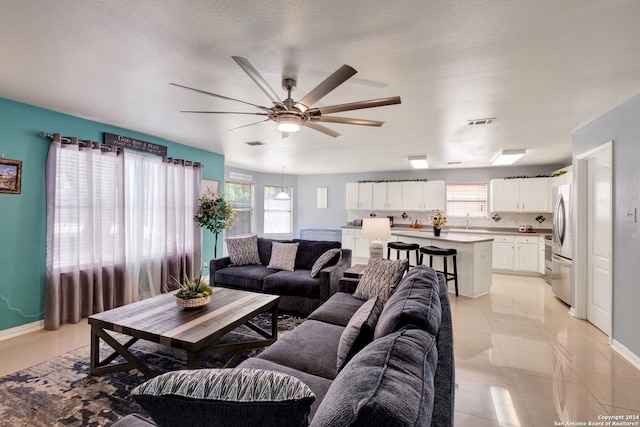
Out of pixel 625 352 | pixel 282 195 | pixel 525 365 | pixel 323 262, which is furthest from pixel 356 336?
pixel 282 195

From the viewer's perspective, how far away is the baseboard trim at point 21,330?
10.0 feet

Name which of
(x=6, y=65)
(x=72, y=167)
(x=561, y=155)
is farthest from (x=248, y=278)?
(x=561, y=155)

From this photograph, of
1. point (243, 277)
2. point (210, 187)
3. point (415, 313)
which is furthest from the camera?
point (210, 187)

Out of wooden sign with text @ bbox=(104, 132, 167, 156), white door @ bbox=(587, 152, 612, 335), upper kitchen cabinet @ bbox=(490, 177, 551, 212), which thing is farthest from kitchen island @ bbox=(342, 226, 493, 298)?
wooden sign with text @ bbox=(104, 132, 167, 156)

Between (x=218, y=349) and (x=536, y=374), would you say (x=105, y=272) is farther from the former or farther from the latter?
(x=536, y=374)

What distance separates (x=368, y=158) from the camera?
6.10m

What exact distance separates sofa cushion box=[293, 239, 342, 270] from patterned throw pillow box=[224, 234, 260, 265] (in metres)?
0.73

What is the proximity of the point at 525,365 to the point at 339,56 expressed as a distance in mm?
3086

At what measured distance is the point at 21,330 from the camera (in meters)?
3.16

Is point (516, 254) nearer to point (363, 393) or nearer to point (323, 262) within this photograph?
point (323, 262)

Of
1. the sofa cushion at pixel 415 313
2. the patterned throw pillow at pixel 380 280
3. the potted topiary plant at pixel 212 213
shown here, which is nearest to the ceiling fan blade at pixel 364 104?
the sofa cushion at pixel 415 313

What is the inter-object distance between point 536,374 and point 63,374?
12.9 feet

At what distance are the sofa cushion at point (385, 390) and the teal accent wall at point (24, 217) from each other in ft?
13.1

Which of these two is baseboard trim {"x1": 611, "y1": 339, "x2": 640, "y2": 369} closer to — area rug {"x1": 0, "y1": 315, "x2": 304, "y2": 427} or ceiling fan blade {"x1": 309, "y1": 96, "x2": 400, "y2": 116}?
ceiling fan blade {"x1": 309, "y1": 96, "x2": 400, "y2": 116}
